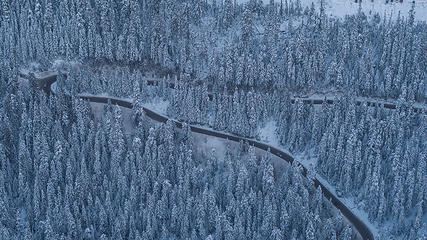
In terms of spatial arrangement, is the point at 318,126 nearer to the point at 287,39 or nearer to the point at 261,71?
the point at 261,71

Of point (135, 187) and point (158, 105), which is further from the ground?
point (158, 105)

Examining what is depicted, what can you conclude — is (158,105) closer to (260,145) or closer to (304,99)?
(260,145)

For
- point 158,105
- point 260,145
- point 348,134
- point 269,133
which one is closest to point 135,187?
point 260,145

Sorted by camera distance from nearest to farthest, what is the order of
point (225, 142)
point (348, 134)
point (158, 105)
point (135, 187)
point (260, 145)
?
1. point (135, 187)
2. point (348, 134)
3. point (260, 145)
4. point (225, 142)
5. point (158, 105)

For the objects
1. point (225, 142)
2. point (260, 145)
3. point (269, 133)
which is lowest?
point (260, 145)

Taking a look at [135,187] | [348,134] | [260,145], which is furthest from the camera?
[260,145]

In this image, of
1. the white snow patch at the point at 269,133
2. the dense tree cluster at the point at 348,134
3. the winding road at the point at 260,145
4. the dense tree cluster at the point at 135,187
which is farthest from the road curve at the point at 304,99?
the dense tree cluster at the point at 135,187

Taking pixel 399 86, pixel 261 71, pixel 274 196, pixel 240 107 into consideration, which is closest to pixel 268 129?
pixel 240 107

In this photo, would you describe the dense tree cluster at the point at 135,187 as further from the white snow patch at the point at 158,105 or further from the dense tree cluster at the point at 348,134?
the white snow patch at the point at 158,105
